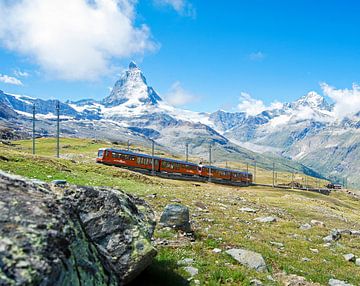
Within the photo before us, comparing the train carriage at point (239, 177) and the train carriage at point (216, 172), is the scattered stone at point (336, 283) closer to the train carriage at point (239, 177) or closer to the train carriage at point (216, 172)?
the train carriage at point (216, 172)

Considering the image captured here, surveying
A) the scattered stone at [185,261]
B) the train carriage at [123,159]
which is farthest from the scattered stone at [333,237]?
the train carriage at [123,159]

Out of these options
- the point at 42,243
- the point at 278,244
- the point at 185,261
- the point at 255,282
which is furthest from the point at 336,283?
the point at 42,243

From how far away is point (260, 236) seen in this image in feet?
79.3

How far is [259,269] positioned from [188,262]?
10.5 ft

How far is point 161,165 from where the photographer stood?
97938mm

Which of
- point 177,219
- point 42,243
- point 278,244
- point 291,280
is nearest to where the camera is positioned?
point 42,243

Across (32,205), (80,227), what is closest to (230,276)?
(80,227)

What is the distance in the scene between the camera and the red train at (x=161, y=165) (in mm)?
88000

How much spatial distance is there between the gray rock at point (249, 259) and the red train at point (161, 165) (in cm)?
7334

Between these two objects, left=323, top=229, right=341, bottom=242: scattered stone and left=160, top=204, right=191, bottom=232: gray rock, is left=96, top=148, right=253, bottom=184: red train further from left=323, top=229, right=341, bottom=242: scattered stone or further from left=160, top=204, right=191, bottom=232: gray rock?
left=160, top=204, right=191, bottom=232: gray rock

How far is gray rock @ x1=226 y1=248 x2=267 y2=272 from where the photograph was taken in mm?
15336

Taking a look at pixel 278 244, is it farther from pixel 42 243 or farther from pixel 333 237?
pixel 42 243

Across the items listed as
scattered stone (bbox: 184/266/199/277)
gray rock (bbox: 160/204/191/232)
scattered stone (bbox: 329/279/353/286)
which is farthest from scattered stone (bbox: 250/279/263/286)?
gray rock (bbox: 160/204/191/232)

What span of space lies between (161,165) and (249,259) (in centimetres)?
8246
